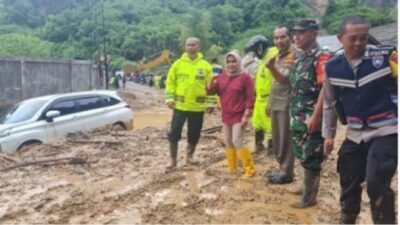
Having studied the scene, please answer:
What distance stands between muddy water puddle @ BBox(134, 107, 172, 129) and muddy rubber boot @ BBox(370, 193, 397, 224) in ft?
45.7

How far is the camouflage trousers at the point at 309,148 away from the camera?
4590mm

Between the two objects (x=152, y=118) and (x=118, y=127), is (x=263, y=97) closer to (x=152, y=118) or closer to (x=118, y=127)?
(x=118, y=127)

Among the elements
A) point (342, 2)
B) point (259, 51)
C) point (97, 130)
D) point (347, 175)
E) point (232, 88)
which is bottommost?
point (97, 130)

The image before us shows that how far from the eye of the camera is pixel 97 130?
468 inches

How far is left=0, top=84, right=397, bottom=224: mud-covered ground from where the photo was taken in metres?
4.76

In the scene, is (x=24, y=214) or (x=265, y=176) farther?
(x=265, y=176)

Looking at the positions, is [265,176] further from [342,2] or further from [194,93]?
[342,2]

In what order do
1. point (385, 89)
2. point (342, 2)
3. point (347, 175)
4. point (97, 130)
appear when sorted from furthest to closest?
1. point (342, 2)
2. point (97, 130)
3. point (347, 175)
4. point (385, 89)

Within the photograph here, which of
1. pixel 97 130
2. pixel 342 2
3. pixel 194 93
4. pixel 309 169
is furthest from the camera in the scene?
pixel 342 2

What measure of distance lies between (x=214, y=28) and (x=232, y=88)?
79309 millimetres

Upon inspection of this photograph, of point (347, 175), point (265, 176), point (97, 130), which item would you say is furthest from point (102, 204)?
point (97, 130)

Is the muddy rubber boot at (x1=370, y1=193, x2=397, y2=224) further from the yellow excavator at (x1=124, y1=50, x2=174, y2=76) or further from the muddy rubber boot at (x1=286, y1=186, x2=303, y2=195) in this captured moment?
the yellow excavator at (x1=124, y1=50, x2=174, y2=76)

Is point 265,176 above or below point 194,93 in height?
below

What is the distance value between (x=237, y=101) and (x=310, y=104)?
1597 mm
